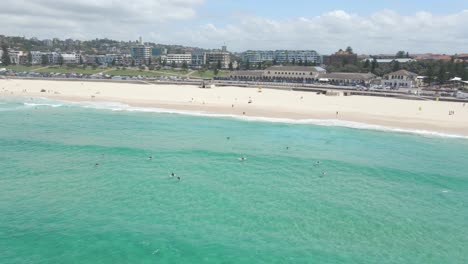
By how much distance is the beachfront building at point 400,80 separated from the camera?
3110 inches

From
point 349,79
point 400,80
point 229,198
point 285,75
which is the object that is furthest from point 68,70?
point 229,198

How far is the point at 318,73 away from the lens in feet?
313

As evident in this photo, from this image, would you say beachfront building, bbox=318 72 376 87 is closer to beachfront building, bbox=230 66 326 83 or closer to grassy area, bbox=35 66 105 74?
beachfront building, bbox=230 66 326 83

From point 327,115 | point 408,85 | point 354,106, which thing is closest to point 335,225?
point 327,115

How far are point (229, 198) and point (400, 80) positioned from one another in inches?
2728

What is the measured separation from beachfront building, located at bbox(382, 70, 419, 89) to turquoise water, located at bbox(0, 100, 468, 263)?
45136 mm

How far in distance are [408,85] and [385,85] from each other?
4.44 metres

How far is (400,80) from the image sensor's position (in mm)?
79688

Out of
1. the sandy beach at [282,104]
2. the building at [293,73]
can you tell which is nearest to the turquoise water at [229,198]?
the sandy beach at [282,104]

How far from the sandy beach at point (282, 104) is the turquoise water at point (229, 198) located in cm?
925

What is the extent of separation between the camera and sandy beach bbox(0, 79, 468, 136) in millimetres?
46000

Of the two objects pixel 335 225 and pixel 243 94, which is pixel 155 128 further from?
pixel 243 94

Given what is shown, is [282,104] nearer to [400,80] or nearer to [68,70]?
[400,80]

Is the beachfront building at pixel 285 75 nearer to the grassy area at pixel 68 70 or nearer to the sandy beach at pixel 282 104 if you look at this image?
the sandy beach at pixel 282 104
